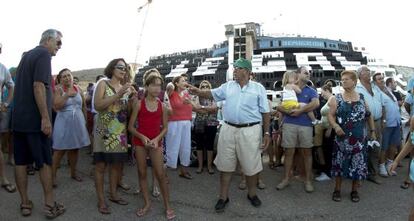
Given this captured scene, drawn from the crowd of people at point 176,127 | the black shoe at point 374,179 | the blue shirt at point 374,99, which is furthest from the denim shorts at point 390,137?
the black shoe at point 374,179

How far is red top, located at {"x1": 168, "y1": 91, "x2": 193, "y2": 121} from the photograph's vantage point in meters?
5.90

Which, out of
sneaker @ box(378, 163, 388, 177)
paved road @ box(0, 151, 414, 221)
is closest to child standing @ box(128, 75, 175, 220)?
paved road @ box(0, 151, 414, 221)

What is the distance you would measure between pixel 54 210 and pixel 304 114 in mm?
3710

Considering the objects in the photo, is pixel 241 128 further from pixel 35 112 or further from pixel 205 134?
pixel 35 112

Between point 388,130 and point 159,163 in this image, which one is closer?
point 159,163

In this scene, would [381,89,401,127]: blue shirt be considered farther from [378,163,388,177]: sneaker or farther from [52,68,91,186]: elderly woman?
[52,68,91,186]: elderly woman

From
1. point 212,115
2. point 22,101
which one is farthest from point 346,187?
point 22,101

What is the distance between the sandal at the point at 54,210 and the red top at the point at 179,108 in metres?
2.25

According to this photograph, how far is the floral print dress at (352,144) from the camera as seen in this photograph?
4.99m

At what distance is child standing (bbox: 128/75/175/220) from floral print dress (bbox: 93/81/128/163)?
0.15 metres

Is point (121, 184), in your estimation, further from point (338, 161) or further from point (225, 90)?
point (338, 161)

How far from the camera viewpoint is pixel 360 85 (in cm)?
610

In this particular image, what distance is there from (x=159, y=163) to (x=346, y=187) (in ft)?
10.4

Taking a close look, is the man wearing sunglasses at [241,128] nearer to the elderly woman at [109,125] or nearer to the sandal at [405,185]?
the elderly woman at [109,125]
